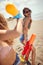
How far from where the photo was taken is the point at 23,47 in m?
1.15

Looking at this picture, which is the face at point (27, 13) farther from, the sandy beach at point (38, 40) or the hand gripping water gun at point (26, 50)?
the hand gripping water gun at point (26, 50)

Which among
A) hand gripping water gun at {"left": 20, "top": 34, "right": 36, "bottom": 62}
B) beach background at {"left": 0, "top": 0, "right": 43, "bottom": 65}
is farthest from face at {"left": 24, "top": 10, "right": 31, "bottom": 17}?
hand gripping water gun at {"left": 20, "top": 34, "right": 36, "bottom": 62}

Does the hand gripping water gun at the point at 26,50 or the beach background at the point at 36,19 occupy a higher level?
the beach background at the point at 36,19

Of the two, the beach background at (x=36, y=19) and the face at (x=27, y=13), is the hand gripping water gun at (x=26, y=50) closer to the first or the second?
the beach background at (x=36, y=19)

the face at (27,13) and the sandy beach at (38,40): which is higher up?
the face at (27,13)

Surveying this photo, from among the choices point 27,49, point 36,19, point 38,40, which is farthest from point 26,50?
point 36,19

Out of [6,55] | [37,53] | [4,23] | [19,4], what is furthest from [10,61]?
[19,4]

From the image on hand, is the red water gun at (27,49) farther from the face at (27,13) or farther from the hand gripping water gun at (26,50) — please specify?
the face at (27,13)

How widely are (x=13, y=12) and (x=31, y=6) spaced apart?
370 mm

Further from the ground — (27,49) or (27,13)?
(27,13)

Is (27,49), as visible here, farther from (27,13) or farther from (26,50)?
(27,13)

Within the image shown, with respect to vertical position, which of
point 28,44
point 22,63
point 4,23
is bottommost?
point 22,63

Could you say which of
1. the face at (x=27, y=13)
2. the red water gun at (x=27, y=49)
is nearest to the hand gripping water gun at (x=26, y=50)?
the red water gun at (x=27, y=49)

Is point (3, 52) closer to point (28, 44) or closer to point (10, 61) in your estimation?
point (10, 61)
